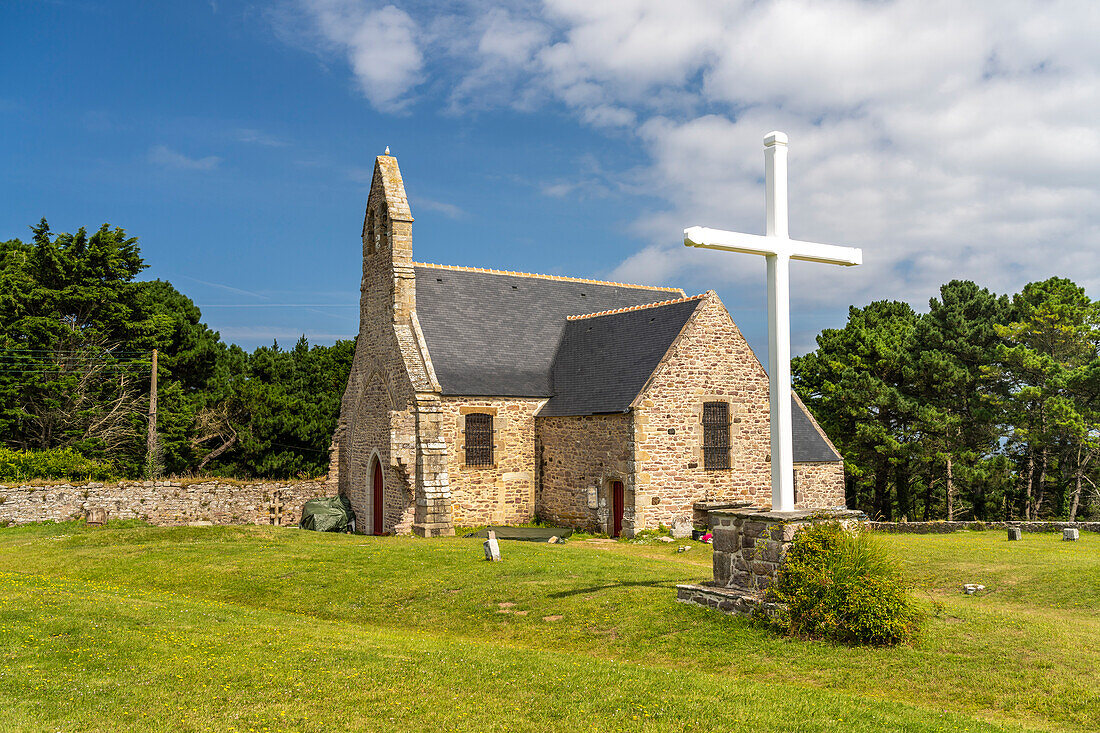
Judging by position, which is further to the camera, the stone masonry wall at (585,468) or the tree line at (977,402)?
the tree line at (977,402)

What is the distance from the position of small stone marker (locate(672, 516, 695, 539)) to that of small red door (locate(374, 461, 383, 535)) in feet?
36.9

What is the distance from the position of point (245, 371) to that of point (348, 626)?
→ 32092mm

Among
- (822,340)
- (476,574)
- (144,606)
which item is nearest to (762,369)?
(476,574)

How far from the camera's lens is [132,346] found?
131 ft

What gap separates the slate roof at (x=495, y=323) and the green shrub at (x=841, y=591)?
56.4 feet

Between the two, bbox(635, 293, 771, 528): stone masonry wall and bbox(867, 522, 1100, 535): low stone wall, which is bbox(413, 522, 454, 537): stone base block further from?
bbox(867, 522, 1100, 535): low stone wall

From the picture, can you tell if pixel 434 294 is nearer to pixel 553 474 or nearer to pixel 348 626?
pixel 553 474

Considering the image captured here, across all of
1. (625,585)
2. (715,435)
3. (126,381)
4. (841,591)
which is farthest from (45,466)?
(841,591)

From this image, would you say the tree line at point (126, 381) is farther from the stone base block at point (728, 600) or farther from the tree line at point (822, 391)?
the stone base block at point (728, 600)

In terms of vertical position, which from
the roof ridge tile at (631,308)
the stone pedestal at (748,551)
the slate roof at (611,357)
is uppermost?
the roof ridge tile at (631,308)

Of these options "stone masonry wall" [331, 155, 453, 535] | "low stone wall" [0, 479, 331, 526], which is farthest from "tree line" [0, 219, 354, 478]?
"stone masonry wall" [331, 155, 453, 535]

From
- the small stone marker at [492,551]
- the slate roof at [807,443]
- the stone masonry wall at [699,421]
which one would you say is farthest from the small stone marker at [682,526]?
the small stone marker at [492,551]

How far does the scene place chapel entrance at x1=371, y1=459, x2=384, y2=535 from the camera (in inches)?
1165

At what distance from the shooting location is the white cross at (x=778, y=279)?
40.2 ft
